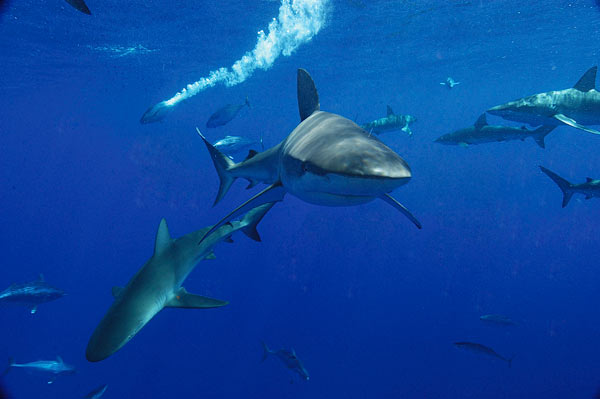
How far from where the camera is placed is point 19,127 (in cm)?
5116

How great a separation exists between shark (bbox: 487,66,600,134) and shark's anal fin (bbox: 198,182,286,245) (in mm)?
6612

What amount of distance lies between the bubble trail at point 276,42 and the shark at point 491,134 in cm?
970

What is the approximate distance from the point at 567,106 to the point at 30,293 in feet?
44.7

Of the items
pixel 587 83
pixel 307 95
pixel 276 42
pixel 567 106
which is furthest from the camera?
pixel 276 42

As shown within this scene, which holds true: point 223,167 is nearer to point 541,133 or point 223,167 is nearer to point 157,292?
point 157,292

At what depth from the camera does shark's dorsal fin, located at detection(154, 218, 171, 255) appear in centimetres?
351

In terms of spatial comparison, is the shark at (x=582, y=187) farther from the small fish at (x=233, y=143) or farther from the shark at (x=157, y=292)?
the small fish at (x=233, y=143)

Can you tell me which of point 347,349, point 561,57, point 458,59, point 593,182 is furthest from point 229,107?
point 561,57

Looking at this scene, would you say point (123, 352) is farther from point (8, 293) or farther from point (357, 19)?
point (357, 19)

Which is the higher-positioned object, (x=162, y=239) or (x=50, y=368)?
(x=162, y=239)

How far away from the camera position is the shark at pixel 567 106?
7.12 m

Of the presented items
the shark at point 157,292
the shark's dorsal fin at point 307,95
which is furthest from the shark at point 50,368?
the shark's dorsal fin at point 307,95

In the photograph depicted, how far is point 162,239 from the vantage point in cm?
355

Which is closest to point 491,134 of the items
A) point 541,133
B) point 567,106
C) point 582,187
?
point 541,133
